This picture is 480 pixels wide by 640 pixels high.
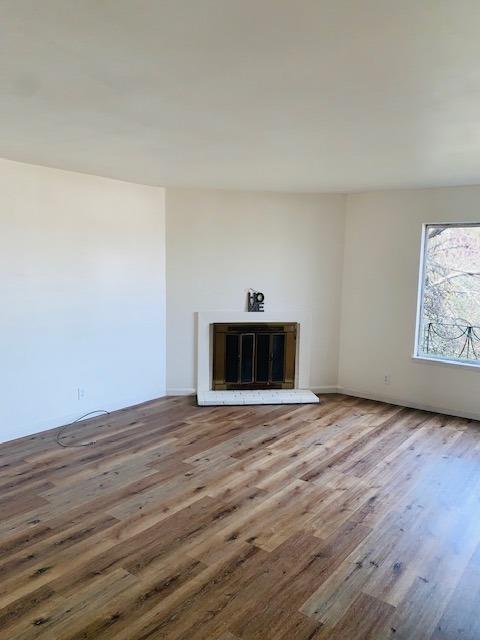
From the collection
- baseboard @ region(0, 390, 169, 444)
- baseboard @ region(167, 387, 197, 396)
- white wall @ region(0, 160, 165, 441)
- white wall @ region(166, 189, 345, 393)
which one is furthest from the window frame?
baseboard @ region(0, 390, 169, 444)

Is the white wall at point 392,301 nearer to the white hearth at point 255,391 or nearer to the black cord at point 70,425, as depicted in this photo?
the white hearth at point 255,391

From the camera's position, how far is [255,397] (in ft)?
18.0

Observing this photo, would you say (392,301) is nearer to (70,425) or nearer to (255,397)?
(255,397)

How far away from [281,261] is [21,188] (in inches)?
116

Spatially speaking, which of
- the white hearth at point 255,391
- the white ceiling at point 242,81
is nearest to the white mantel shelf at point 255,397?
the white hearth at point 255,391

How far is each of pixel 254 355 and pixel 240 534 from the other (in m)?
3.01

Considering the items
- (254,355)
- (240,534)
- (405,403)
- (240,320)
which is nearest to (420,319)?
(405,403)

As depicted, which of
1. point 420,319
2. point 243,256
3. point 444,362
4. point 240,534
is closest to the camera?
point 240,534

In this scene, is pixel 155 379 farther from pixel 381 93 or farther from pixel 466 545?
pixel 381 93

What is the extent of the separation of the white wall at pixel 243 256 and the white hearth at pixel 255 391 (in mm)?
90

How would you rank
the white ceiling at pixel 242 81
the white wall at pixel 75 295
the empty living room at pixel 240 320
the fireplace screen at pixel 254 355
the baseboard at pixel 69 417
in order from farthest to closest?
the fireplace screen at pixel 254 355 < the baseboard at pixel 69 417 < the white wall at pixel 75 295 < the empty living room at pixel 240 320 < the white ceiling at pixel 242 81

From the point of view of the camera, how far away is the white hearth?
17.9 feet

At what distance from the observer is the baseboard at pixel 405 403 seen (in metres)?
5.07

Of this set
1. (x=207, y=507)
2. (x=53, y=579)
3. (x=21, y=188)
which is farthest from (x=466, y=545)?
(x=21, y=188)
